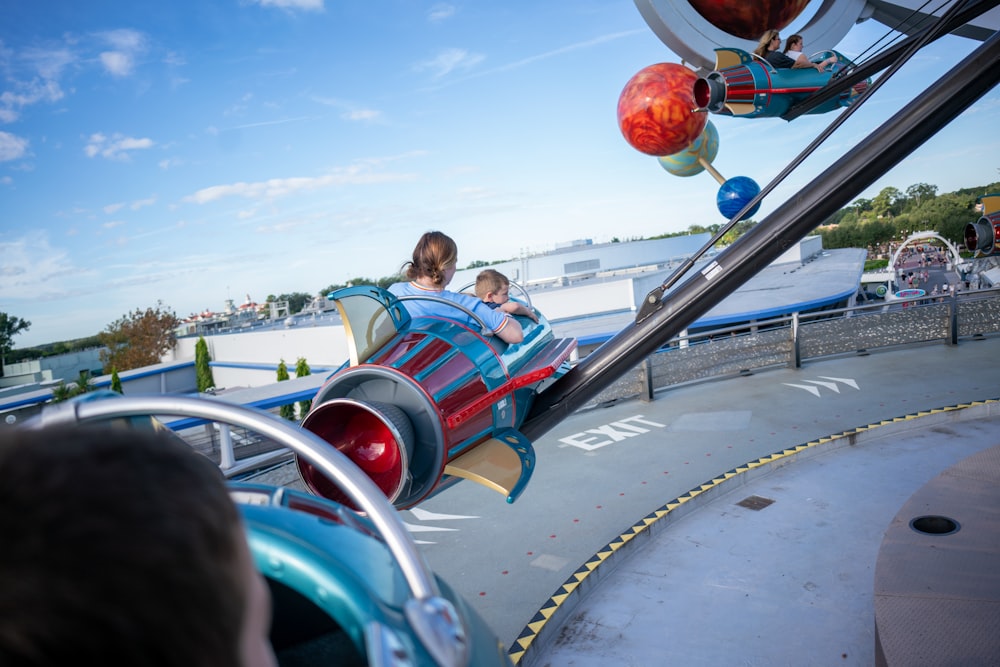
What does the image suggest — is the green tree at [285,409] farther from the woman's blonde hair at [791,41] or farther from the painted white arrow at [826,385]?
the woman's blonde hair at [791,41]

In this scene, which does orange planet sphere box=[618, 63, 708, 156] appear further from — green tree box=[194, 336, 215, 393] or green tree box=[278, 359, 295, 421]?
green tree box=[194, 336, 215, 393]

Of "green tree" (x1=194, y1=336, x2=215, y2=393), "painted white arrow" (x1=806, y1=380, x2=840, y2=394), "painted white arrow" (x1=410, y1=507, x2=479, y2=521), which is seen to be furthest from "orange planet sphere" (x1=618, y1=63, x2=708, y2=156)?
"green tree" (x1=194, y1=336, x2=215, y2=393)

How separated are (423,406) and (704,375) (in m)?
8.61

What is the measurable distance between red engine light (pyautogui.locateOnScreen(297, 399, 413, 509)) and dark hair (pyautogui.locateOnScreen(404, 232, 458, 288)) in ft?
2.16

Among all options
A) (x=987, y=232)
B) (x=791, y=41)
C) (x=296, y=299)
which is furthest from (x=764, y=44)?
(x=296, y=299)

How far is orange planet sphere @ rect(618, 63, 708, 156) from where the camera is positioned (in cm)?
417

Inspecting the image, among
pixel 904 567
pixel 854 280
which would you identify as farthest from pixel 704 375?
pixel 854 280

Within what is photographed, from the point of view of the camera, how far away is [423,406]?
7.47ft

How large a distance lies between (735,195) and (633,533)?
2.62 metres

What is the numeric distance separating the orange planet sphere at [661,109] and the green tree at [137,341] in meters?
32.9

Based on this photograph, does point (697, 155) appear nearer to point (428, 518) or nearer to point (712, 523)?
point (712, 523)

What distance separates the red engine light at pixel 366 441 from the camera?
7.00 feet

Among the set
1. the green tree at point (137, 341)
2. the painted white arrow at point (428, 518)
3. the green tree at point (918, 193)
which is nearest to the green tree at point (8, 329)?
the green tree at point (137, 341)

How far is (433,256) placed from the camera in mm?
2623
